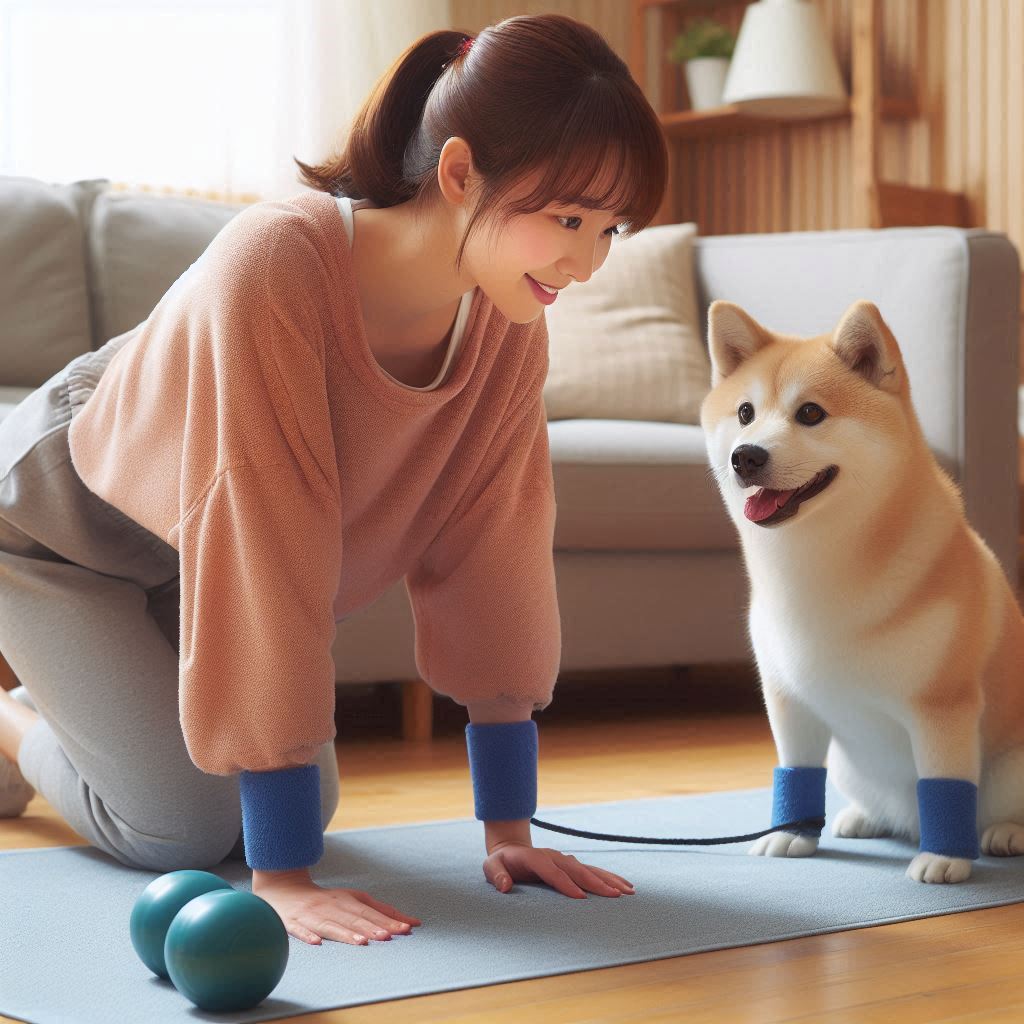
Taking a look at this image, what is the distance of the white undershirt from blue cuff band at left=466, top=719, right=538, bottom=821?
32 cm

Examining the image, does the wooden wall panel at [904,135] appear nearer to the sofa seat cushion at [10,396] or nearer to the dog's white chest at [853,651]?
the sofa seat cushion at [10,396]

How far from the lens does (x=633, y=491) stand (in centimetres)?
219

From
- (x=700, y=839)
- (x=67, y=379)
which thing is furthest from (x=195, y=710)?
(x=700, y=839)

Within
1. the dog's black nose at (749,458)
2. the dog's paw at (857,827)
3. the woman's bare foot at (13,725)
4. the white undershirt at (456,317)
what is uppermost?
the white undershirt at (456,317)

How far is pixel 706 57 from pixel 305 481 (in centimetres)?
312

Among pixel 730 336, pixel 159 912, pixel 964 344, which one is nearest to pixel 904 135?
pixel 964 344

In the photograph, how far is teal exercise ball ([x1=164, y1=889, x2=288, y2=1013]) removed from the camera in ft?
3.01

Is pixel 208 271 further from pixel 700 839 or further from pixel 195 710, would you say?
pixel 700 839

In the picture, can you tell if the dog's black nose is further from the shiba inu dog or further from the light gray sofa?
the light gray sofa

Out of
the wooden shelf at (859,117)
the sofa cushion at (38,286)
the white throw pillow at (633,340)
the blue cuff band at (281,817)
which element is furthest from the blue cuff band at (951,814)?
the wooden shelf at (859,117)

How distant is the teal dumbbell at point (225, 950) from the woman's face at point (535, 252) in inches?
20.0

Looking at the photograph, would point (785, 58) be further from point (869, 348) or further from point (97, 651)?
point (97, 651)

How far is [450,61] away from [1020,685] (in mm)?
812

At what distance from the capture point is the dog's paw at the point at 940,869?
128 cm
